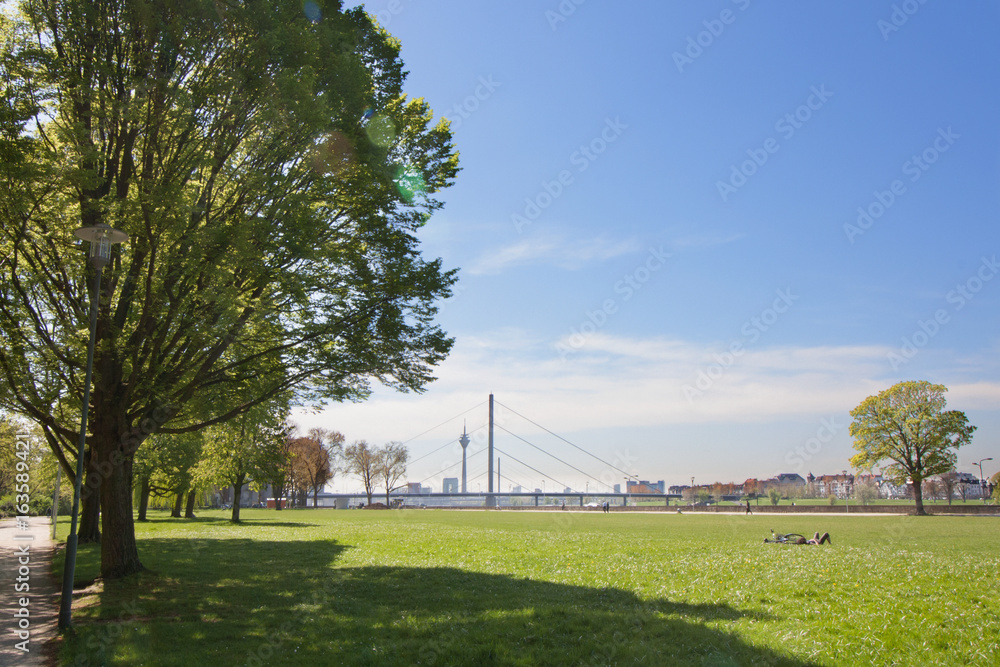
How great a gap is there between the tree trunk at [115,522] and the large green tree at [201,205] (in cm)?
5

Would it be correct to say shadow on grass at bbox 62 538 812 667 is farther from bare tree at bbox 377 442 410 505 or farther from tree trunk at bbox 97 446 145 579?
bare tree at bbox 377 442 410 505

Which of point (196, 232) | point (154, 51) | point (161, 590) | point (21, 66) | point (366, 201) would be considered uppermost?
point (154, 51)

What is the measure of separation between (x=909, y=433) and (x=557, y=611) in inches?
2591

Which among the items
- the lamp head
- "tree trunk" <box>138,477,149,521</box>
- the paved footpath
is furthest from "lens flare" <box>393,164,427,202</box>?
"tree trunk" <box>138,477,149,521</box>

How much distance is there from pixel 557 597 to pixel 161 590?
8569 millimetres

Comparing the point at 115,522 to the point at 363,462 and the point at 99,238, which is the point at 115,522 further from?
the point at 363,462

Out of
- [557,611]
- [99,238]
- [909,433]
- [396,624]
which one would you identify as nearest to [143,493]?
[99,238]

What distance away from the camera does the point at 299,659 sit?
7887 mm

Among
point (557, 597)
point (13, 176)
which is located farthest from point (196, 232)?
point (557, 597)

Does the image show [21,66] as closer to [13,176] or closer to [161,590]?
[13,176]

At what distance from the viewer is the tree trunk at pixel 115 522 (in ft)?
49.0

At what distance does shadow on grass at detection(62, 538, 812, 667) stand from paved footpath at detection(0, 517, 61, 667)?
0.46 metres

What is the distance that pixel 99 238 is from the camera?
10.7 metres

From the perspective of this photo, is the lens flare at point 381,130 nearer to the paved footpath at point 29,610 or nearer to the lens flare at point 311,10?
the lens flare at point 311,10
